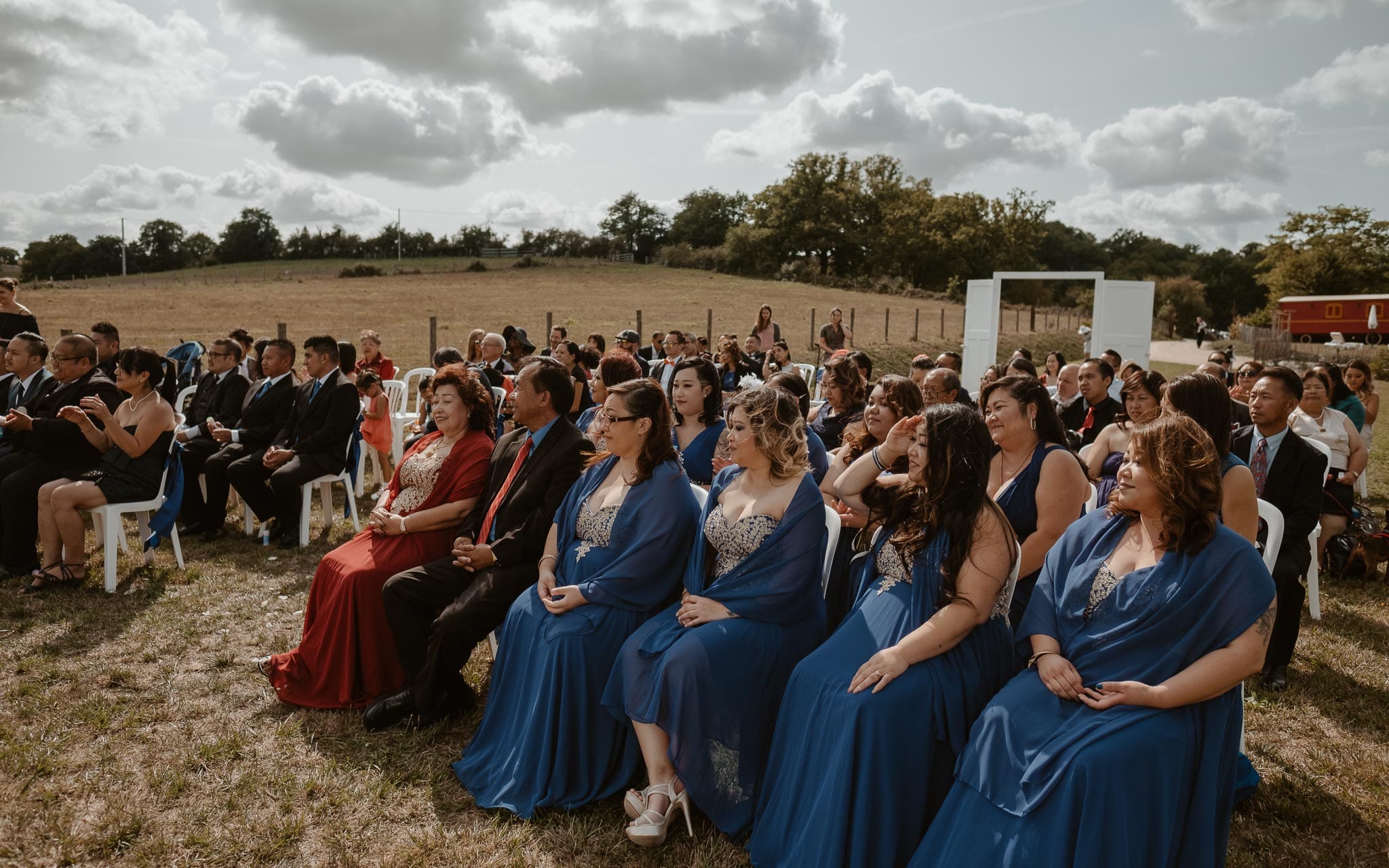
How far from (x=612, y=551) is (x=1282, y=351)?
32.1 meters

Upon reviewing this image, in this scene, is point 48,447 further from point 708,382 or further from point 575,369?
point 708,382

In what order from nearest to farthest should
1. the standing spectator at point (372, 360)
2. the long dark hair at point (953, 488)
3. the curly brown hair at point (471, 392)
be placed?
the long dark hair at point (953, 488) < the curly brown hair at point (471, 392) < the standing spectator at point (372, 360)

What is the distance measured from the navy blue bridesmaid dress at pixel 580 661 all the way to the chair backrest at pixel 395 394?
549 centimetres

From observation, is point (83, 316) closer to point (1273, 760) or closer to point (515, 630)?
point (515, 630)

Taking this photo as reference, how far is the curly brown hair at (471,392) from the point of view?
431 cm

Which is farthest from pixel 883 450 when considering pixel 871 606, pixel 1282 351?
pixel 1282 351

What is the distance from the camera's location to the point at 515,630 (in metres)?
3.55

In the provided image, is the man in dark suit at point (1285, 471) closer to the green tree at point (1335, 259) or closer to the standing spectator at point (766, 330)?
the standing spectator at point (766, 330)

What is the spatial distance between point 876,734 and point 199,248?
6465 cm

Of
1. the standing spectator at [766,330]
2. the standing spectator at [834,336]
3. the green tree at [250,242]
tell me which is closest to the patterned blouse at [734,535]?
the standing spectator at [766,330]

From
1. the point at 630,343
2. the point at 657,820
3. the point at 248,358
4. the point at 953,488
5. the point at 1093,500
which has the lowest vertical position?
the point at 657,820

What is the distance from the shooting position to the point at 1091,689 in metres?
2.48

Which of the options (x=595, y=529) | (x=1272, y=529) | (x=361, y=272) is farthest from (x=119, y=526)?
(x=361, y=272)

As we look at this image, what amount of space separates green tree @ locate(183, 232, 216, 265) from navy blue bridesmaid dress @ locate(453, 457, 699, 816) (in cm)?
5968
